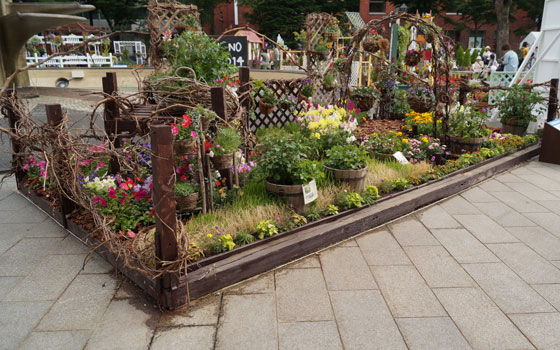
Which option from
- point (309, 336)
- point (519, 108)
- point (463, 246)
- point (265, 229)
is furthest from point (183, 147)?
point (519, 108)

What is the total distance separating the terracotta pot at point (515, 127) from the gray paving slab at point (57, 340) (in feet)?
23.9

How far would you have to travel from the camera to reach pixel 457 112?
5785mm

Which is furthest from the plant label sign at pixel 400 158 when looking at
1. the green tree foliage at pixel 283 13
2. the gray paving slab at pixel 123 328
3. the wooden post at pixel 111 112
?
the green tree foliage at pixel 283 13

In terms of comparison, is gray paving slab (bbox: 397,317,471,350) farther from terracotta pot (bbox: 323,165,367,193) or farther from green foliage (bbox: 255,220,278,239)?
terracotta pot (bbox: 323,165,367,193)

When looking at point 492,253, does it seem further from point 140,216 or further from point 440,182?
point 140,216

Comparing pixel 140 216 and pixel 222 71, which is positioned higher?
pixel 222 71

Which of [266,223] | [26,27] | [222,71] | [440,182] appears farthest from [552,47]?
[26,27]

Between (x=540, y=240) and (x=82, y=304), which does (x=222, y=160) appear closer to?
(x=82, y=304)

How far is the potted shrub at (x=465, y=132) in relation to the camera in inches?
218

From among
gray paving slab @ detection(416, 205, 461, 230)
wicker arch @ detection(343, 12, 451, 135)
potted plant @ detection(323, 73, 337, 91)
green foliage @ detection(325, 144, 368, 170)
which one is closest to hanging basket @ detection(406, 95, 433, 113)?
wicker arch @ detection(343, 12, 451, 135)

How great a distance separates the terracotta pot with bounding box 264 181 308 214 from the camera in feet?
11.2

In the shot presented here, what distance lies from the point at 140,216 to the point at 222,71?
1807mm

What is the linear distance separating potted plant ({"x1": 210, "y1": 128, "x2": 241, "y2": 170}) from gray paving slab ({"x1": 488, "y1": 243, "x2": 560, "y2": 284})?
7.85 ft

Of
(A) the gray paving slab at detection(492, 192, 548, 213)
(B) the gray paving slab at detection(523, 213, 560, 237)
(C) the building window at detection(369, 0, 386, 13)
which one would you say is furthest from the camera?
(C) the building window at detection(369, 0, 386, 13)
